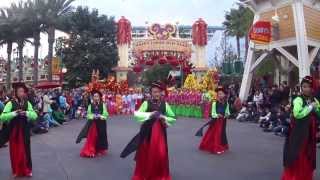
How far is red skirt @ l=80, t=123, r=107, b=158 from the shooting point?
12.6m

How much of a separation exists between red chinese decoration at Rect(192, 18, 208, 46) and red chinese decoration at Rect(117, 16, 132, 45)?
267 inches

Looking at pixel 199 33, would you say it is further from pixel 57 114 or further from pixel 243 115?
pixel 57 114

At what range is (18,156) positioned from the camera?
9.74m

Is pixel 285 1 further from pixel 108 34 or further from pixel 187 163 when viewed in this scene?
pixel 108 34

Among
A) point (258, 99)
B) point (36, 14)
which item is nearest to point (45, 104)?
point (258, 99)

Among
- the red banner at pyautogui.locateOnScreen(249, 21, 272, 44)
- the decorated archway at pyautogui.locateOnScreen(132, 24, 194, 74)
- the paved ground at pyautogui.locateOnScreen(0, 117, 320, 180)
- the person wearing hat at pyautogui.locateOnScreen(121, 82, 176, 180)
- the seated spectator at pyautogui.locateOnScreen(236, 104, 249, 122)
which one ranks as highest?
the decorated archway at pyautogui.locateOnScreen(132, 24, 194, 74)

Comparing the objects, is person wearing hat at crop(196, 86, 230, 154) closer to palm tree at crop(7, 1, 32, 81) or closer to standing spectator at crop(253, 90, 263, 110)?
standing spectator at crop(253, 90, 263, 110)

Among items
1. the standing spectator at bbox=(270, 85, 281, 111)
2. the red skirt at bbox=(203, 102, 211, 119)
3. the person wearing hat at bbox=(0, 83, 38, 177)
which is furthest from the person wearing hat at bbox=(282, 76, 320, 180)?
the red skirt at bbox=(203, 102, 211, 119)

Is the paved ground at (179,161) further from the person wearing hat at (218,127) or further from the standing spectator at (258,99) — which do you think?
the standing spectator at (258,99)

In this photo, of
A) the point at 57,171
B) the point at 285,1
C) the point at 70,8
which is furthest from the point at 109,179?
the point at 70,8

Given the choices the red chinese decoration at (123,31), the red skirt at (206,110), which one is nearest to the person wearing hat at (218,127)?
the red skirt at (206,110)

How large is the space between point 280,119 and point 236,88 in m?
12.5

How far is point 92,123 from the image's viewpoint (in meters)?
12.9

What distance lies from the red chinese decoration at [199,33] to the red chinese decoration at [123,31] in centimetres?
679
